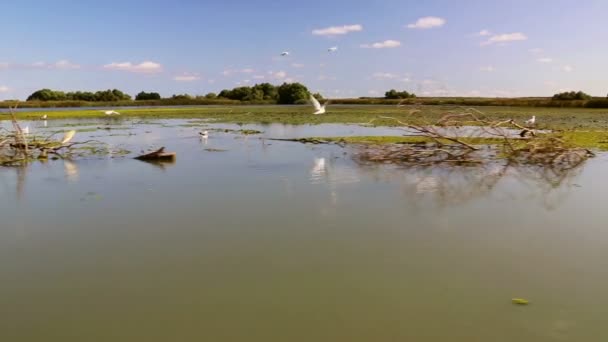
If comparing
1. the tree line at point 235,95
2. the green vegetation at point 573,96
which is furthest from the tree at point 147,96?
the green vegetation at point 573,96

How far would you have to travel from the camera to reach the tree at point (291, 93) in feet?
268

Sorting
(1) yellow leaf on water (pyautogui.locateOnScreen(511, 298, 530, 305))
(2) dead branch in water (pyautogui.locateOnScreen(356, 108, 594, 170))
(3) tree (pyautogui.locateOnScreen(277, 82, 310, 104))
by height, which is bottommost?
(1) yellow leaf on water (pyautogui.locateOnScreen(511, 298, 530, 305))

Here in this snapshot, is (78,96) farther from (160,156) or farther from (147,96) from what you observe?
(160,156)

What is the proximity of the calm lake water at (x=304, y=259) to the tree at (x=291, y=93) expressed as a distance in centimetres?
7285

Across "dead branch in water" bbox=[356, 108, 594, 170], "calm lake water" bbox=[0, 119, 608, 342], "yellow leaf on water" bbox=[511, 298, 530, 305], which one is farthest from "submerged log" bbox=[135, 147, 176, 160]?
"yellow leaf on water" bbox=[511, 298, 530, 305]

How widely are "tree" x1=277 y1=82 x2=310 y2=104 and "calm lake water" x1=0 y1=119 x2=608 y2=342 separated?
72850 mm

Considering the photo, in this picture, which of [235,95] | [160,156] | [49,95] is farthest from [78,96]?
[160,156]

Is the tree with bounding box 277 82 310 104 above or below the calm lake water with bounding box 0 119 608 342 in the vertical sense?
above

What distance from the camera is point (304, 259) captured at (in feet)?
18.0

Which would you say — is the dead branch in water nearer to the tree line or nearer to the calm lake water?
the calm lake water

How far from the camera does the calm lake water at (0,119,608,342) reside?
3.99 m

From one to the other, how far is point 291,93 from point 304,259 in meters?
81.0

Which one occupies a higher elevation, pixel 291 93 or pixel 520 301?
pixel 291 93

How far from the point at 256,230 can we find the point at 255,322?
2.69 m
